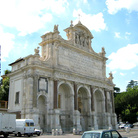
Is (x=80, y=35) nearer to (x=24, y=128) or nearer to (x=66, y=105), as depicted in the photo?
(x=66, y=105)

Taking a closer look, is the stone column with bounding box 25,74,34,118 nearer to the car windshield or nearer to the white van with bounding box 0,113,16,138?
the white van with bounding box 0,113,16,138

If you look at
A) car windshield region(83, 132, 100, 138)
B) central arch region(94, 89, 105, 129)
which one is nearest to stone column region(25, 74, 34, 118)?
central arch region(94, 89, 105, 129)

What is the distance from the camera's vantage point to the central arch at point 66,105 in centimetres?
3559

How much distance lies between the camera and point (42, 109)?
109 ft

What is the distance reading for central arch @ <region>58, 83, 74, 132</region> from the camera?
117 feet

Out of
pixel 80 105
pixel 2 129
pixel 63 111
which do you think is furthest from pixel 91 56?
pixel 2 129

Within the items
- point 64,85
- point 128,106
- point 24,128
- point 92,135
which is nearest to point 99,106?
point 64,85

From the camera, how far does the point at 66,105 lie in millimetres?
37281

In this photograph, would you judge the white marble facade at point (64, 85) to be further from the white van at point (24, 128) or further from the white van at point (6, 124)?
the white van at point (6, 124)

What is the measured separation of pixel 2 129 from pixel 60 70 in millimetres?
16263

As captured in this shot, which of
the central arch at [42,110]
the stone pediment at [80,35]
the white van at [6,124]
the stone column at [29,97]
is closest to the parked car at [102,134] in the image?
the white van at [6,124]

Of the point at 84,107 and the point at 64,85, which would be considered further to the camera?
the point at 84,107

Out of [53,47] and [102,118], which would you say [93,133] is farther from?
[102,118]

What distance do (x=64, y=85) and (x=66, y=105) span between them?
3852 millimetres
